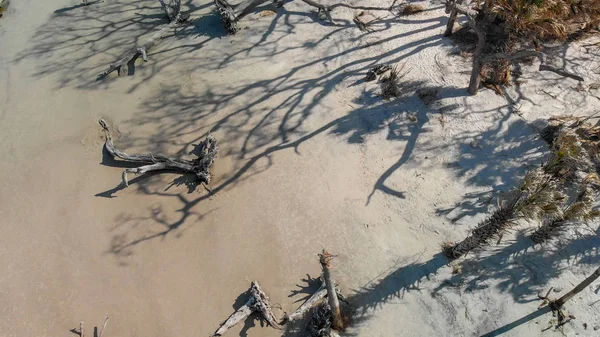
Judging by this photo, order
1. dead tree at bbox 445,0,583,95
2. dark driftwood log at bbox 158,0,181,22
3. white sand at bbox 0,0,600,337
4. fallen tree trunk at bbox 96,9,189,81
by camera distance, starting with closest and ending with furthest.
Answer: white sand at bbox 0,0,600,337, dead tree at bbox 445,0,583,95, fallen tree trunk at bbox 96,9,189,81, dark driftwood log at bbox 158,0,181,22

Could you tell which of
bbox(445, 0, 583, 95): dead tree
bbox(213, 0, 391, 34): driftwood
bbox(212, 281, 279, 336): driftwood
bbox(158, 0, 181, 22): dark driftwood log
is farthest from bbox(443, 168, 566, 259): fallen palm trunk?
bbox(158, 0, 181, 22): dark driftwood log

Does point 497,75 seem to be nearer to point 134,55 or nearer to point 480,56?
point 480,56

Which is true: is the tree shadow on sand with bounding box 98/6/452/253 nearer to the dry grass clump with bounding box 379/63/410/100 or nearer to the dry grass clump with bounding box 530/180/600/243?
the dry grass clump with bounding box 379/63/410/100

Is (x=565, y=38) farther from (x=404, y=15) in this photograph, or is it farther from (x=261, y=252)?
(x=261, y=252)

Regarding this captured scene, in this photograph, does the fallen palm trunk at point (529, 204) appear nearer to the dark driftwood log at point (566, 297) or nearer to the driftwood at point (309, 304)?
the dark driftwood log at point (566, 297)

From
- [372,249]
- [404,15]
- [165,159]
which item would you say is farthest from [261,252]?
[404,15]

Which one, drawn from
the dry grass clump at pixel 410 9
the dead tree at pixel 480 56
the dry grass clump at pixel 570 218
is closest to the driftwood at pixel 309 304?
the dry grass clump at pixel 570 218
